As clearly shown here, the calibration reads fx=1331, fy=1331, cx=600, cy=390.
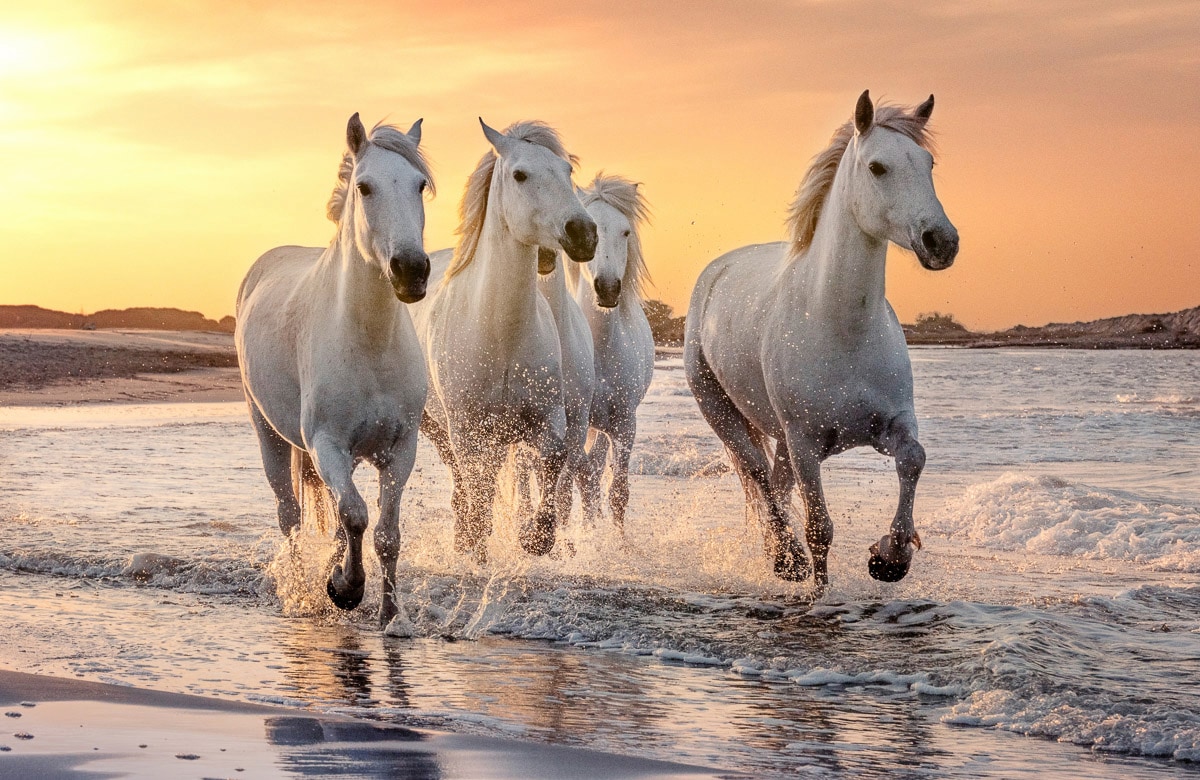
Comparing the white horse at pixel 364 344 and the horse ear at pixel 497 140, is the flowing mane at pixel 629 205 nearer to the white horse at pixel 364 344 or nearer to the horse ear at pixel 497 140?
the horse ear at pixel 497 140

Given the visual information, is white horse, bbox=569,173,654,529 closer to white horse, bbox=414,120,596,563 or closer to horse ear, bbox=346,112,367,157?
white horse, bbox=414,120,596,563

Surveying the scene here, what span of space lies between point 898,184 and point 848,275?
0.54 meters

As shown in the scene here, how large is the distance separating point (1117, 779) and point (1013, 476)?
8368 mm

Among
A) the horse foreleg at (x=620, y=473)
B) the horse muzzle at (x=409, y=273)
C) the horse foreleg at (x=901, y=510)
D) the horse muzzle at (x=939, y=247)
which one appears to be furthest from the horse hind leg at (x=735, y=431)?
the horse muzzle at (x=409, y=273)

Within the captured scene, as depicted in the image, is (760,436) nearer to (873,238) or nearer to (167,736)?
(873,238)

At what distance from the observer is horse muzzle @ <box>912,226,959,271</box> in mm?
5602

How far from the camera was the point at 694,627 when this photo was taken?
20.1 ft

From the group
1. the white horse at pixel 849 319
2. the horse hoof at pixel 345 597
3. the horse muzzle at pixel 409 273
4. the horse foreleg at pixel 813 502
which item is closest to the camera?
the horse muzzle at pixel 409 273

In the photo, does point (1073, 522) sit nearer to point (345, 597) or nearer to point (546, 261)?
point (546, 261)

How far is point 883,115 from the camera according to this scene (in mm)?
6230

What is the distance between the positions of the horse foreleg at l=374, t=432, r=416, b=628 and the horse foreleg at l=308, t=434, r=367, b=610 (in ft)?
0.60

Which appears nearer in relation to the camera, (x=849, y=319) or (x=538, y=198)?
(x=849, y=319)

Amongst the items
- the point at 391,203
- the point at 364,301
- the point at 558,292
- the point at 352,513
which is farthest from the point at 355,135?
the point at 558,292

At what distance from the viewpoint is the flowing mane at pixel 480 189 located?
263 inches
